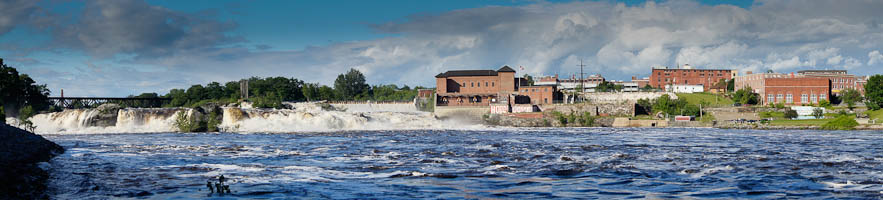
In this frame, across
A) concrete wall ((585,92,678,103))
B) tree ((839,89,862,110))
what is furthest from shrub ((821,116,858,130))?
concrete wall ((585,92,678,103))

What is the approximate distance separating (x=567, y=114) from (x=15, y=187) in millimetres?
64523

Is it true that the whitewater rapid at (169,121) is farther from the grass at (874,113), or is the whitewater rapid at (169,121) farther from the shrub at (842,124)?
the grass at (874,113)

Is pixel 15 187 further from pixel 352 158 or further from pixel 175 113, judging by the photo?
pixel 175 113

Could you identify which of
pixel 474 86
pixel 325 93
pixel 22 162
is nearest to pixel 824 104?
pixel 474 86

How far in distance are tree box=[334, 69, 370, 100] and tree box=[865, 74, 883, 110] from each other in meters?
93.0

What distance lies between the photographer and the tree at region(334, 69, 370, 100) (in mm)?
131875

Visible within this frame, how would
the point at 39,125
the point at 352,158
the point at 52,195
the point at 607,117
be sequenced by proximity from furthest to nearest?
the point at 607,117
the point at 39,125
the point at 352,158
the point at 52,195

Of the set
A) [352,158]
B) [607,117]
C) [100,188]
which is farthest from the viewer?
[607,117]

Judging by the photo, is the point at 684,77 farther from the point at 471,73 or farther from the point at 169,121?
the point at 169,121

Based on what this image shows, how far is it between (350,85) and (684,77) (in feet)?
240

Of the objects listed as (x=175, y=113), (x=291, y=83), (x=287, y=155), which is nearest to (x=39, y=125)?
(x=175, y=113)

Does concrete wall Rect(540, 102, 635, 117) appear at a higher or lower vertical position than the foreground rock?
higher

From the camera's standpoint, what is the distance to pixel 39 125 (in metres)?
54.1

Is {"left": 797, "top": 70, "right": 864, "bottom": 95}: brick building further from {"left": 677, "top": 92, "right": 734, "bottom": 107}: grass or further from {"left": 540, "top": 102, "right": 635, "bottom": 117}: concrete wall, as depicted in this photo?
{"left": 540, "top": 102, "right": 635, "bottom": 117}: concrete wall
